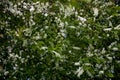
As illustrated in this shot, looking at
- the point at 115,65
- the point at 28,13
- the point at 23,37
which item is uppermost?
the point at 28,13

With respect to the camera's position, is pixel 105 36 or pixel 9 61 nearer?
pixel 105 36

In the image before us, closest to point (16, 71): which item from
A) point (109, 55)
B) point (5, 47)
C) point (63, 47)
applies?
point (5, 47)

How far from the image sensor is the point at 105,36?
4219 mm

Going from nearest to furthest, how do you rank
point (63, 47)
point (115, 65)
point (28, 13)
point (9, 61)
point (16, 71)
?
point (63, 47), point (115, 65), point (16, 71), point (9, 61), point (28, 13)

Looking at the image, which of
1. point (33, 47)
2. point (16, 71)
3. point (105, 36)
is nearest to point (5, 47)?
point (16, 71)

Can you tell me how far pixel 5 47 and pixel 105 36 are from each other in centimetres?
199

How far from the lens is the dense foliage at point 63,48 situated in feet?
13.0

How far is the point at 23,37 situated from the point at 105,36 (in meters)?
1.53

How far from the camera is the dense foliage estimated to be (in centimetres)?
396

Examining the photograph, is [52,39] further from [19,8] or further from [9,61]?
[19,8]

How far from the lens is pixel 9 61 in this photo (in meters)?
4.99

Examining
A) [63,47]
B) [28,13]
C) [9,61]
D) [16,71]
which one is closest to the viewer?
[63,47]

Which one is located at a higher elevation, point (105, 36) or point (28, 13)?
point (28, 13)

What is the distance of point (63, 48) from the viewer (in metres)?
3.93
